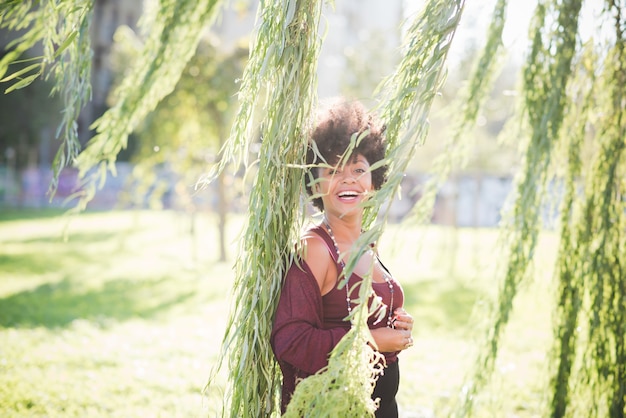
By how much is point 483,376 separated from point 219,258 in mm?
10617

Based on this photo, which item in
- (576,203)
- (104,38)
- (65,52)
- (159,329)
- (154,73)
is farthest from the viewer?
(104,38)

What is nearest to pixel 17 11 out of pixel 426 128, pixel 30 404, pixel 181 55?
pixel 181 55

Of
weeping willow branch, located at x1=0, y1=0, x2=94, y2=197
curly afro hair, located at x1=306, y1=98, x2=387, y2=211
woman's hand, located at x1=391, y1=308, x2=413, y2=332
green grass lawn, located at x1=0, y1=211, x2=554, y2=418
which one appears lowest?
green grass lawn, located at x1=0, y1=211, x2=554, y2=418

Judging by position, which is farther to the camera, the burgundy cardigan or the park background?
the park background

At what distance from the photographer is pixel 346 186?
2.12 meters

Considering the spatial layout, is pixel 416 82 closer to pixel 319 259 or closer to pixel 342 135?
pixel 342 135

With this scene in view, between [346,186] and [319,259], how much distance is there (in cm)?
28

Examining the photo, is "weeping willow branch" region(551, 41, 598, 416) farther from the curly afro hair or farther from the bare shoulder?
the bare shoulder

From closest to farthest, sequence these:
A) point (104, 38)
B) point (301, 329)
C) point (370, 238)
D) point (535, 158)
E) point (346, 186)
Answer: point (370, 238), point (301, 329), point (346, 186), point (535, 158), point (104, 38)

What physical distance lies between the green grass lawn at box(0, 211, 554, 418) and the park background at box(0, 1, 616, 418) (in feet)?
0.07

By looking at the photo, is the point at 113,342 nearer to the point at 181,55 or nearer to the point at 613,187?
the point at 181,55

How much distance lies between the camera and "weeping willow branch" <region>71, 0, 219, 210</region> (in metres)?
2.78

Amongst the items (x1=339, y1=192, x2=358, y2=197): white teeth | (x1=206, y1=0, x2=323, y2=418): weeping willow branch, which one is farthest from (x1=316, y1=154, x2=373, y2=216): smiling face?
(x1=206, y1=0, x2=323, y2=418): weeping willow branch

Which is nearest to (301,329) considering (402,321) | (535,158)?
(402,321)
